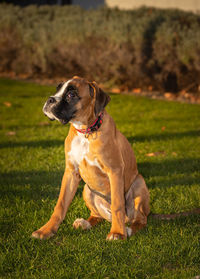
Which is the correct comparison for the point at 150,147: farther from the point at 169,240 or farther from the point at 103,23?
the point at 103,23

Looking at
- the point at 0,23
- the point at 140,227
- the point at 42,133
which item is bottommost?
the point at 42,133

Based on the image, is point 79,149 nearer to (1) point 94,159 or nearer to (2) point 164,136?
(1) point 94,159

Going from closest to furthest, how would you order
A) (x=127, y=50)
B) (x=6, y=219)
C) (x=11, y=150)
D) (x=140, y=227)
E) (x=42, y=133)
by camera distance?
(x=140, y=227), (x=6, y=219), (x=11, y=150), (x=42, y=133), (x=127, y=50)

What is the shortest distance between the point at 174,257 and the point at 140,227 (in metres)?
0.60

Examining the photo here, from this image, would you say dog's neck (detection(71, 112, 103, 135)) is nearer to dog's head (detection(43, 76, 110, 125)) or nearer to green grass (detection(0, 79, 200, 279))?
dog's head (detection(43, 76, 110, 125))

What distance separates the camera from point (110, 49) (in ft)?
38.2

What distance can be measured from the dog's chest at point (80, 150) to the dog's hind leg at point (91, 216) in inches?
17.3

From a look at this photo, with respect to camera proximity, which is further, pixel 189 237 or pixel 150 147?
pixel 150 147

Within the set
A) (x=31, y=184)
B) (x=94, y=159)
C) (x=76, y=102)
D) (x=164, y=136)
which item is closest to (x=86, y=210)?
(x=94, y=159)

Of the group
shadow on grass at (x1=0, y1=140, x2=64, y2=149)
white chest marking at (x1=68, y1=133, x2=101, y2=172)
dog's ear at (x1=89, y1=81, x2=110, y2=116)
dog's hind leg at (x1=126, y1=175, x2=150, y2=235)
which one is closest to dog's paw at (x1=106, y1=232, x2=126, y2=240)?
dog's hind leg at (x1=126, y1=175, x2=150, y2=235)

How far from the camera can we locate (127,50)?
11.4 meters

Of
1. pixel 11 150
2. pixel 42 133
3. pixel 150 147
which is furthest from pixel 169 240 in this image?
pixel 42 133

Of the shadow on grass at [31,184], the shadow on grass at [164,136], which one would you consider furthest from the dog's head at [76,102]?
the shadow on grass at [164,136]

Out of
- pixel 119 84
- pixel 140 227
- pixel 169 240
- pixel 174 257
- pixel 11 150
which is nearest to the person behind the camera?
pixel 174 257
